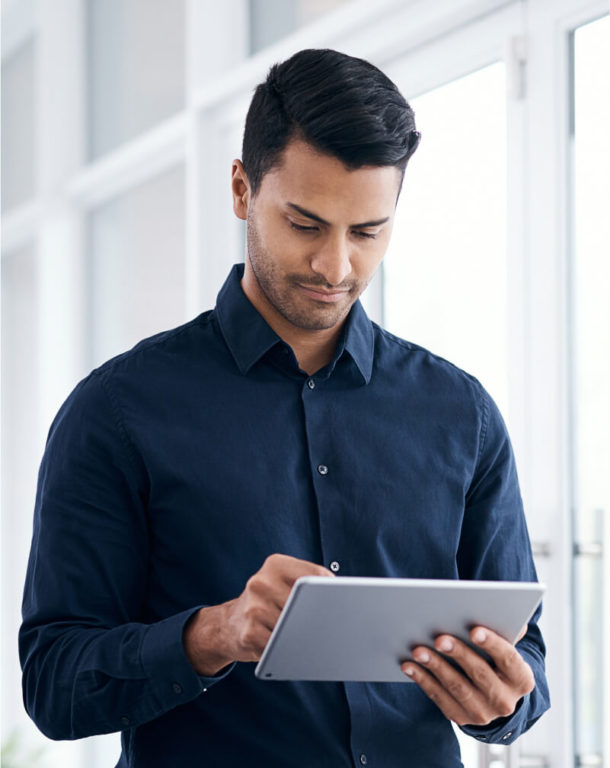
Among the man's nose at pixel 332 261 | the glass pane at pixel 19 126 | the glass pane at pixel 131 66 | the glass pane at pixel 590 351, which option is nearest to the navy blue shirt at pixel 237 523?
the man's nose at pixel 332 261

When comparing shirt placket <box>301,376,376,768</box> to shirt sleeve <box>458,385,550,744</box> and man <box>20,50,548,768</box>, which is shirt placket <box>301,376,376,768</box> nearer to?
man <box>20,50,548,768</box>

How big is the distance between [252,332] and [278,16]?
72.4 inches

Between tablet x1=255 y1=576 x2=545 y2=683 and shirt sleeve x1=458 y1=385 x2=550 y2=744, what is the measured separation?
278 millimetres

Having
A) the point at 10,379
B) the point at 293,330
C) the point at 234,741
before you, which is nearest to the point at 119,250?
the point at 10,379

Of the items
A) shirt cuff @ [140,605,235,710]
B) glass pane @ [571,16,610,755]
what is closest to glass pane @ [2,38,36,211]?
glass pane @ [571,16,610,755]

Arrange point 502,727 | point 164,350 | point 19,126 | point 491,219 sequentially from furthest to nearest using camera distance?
point 19,126 → point 491,219 → point 164,350 → point 502,727

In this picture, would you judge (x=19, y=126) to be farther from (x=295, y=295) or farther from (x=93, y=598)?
(x=93, y=598)

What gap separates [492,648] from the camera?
1.01 metres

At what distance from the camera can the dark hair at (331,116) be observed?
1225 millimetres

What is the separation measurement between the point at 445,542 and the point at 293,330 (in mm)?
296

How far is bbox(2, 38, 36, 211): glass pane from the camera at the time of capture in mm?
4148

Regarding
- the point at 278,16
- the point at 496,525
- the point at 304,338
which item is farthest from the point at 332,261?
the point at 278,16

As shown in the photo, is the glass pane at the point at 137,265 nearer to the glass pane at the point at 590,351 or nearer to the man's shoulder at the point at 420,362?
the glass pane at the point at 590,351

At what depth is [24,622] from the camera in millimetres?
1191
